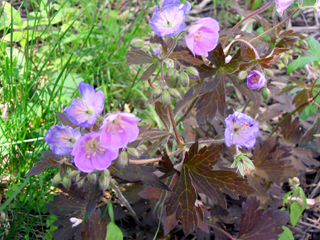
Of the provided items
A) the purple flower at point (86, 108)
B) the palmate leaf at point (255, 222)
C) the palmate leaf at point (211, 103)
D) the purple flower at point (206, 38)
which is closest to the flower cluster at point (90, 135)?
the purple flower at point (86, 108)

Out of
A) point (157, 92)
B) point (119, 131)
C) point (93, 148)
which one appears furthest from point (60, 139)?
point (157, 92)

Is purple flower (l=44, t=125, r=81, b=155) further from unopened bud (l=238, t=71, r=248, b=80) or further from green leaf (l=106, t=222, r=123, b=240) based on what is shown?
unopened bud (l=238, t=71, r=248, b=80)

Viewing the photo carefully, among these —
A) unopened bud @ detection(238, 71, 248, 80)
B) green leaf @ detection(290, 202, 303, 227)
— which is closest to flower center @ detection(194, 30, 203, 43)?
unopened bud @ detection(238, 71, 248, 80)

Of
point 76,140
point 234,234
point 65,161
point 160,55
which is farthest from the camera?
point 234,234

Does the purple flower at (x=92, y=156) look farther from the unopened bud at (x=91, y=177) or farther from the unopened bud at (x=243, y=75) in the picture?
the unopened bud at (x=243, y=75)

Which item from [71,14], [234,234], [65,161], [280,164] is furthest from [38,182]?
[71,14]

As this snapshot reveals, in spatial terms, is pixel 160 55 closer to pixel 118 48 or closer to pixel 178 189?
pixel 178 189

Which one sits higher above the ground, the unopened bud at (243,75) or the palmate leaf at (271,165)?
the unopened bud at (243,75)

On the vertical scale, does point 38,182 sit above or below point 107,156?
below
